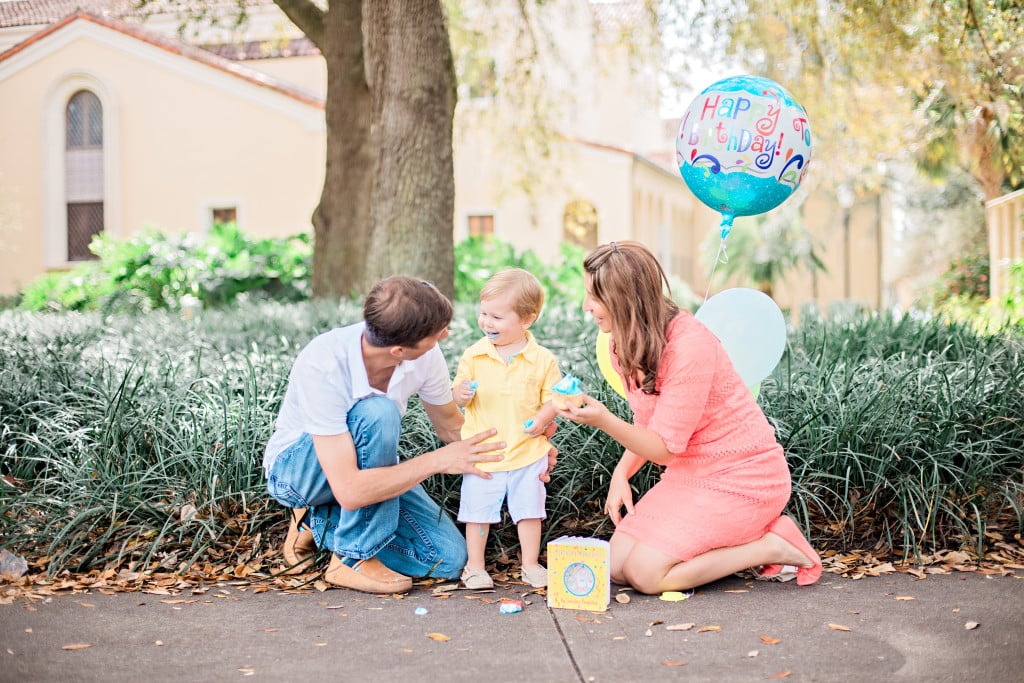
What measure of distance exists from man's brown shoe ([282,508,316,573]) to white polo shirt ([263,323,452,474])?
1.02 feet

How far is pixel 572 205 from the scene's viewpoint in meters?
21.3

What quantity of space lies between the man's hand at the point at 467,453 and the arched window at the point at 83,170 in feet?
75.5

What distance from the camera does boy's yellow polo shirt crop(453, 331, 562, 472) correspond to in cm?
364

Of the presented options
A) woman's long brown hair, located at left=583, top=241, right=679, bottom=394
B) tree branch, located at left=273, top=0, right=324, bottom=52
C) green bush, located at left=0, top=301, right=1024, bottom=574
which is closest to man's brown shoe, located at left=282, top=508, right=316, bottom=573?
green bush, located at left=0, top=301, right=1024, bottom=574

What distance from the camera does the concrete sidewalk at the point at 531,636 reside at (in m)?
2.82

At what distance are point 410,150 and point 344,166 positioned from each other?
335cm

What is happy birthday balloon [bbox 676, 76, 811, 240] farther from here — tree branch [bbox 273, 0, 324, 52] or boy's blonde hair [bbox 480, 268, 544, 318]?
tree branch [bbox 273, 0, 324, 52]

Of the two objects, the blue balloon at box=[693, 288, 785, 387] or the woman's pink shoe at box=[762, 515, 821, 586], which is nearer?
the woman's pink shoe at box=[762, 515, 821, 586]

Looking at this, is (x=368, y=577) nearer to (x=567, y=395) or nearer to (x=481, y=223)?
(x=567, y=395)

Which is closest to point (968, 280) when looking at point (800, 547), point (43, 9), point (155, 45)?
point (800, 547)

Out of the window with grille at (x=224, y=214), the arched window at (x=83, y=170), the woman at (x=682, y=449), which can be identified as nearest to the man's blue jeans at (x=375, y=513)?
the woman at (x=682, y=449)

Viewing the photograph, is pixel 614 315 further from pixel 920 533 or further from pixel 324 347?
pixel 920 533

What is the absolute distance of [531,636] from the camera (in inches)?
123

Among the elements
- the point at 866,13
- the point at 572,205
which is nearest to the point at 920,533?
the point at 866,13
